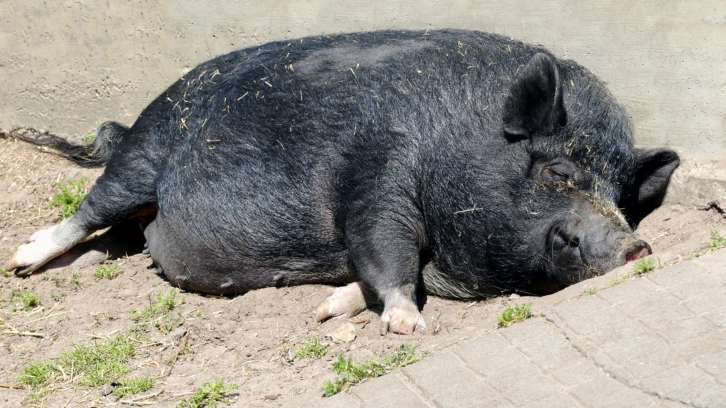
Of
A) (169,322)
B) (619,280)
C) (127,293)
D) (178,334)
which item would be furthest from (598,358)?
(127,293)

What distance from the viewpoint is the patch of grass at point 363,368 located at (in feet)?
13.6

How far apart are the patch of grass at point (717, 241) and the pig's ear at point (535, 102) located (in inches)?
43.1

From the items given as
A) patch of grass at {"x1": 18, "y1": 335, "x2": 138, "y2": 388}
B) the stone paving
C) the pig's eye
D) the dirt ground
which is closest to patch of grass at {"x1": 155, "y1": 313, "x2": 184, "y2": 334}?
the dirt ground

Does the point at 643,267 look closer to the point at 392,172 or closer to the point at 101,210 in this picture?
the point at 392,172

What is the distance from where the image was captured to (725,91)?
5.68m

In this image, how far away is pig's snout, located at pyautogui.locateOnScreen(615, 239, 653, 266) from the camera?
482 centimetres

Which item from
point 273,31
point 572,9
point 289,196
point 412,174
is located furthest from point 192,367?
point 572,9

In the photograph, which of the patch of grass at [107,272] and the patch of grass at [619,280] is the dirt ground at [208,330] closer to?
the patch of grass at [107,272]

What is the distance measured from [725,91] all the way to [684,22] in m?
0.55

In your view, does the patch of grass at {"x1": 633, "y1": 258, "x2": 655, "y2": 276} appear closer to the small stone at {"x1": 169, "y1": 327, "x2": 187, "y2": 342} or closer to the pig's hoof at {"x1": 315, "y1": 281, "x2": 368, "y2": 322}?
the pig's hoof at {"x1": 315, "y1": 281, "x2": 368, "y2": 322}

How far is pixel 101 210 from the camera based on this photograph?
6.43 meters

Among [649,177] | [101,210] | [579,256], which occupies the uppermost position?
[649,177]

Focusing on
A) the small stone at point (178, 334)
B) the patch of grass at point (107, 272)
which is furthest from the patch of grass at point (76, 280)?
the small stone at point (178, 334)

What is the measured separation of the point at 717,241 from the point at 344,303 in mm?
2278
